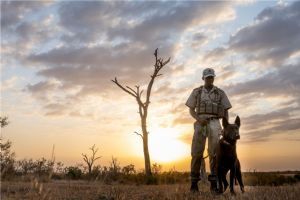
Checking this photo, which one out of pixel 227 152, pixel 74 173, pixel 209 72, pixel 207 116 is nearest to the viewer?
pixel 227 152

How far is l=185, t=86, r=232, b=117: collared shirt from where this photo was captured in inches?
465

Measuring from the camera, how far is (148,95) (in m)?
30.9

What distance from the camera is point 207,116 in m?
11.8

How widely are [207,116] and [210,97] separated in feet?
1.58

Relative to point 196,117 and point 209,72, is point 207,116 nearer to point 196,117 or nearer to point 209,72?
point 196,117

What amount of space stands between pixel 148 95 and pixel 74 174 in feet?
23.6

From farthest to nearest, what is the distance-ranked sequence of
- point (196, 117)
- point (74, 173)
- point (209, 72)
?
1. point (74, 173)
2. point (196, 117)
3. point (209, 72)

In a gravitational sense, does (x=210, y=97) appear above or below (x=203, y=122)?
above

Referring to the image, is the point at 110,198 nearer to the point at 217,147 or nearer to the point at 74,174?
the point at 217,147

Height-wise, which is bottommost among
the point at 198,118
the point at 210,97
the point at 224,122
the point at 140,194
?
the point at 140,194

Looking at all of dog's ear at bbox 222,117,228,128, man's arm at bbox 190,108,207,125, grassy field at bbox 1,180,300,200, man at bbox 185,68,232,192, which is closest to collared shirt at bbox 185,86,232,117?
man at bbox 185,68,232,192

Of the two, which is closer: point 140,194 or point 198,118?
point 140,194

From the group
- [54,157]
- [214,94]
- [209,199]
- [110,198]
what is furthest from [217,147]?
[54,157]

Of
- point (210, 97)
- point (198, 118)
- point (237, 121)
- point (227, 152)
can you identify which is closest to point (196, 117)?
point (198, 118)
